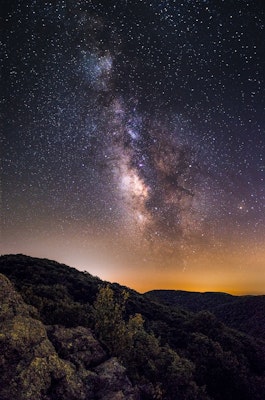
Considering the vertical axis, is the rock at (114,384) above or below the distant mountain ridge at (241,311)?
below

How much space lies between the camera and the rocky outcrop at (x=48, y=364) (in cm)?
1272

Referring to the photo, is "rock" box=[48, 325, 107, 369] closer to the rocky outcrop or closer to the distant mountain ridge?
the rocky outcrop

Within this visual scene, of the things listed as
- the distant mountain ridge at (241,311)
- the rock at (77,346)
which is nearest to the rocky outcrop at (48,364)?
the rock at (77,346)

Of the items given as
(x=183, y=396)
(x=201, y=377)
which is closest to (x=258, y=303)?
(x=201, y=377)

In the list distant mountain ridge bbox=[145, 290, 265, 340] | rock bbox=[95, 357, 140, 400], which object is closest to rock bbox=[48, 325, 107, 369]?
rock bbox=[95, 357, 140, 400]

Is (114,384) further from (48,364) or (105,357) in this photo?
(48,364)

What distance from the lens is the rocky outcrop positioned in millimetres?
12719

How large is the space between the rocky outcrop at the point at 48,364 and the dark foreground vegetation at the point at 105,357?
0.04 m

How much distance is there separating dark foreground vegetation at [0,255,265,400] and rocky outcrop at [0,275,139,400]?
4cm

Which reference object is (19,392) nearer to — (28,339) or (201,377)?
(28,339)

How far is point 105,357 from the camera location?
57.5 feet

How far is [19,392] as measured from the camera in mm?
12227

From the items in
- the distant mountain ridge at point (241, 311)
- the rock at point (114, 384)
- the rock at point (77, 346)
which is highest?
the distant mountain ridge at point (241, 311)

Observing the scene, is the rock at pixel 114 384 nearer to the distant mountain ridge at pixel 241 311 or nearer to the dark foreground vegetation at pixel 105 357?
the dark foreground vegetation at pixel 105 357
